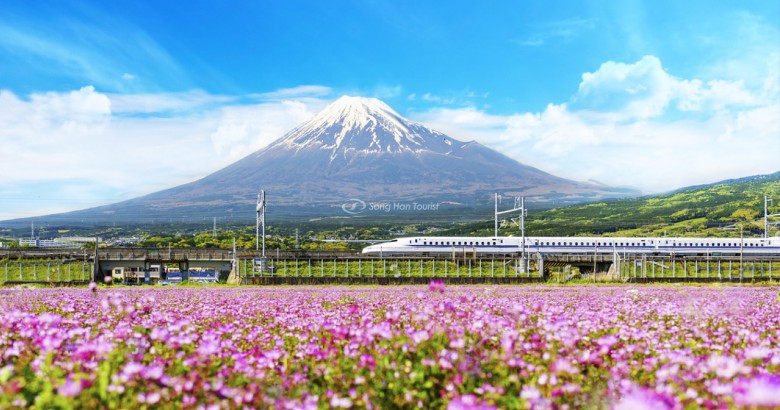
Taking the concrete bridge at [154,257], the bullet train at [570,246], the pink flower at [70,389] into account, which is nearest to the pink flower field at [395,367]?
the pink flower at [70,389]

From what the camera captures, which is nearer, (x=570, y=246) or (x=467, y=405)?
(x=467, y=405)

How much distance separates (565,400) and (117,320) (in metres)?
6.22

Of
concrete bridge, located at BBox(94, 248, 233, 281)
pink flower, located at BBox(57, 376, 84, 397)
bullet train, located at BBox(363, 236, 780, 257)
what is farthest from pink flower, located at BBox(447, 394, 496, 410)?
bullet train, located at BBox(363, 236, 780, 257)

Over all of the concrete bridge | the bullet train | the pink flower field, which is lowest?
the bullet train

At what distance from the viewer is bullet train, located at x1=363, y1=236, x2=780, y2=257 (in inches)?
2783

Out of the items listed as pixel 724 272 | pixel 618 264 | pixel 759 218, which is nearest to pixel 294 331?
pixel 618 264

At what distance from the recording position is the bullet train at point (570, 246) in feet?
232

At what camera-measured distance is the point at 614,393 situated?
5.87 metres

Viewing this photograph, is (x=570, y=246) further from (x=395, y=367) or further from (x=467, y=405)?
(x=467, y=405)

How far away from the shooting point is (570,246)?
7569 centimetres

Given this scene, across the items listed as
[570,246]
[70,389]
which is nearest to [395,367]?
[70,389]

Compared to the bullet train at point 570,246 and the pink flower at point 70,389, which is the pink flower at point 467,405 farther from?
the bullet train at point 570,246

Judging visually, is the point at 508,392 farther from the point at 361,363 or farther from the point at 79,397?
the point at 79,397

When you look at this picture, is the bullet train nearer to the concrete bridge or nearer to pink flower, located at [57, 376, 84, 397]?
the concrete bridge
